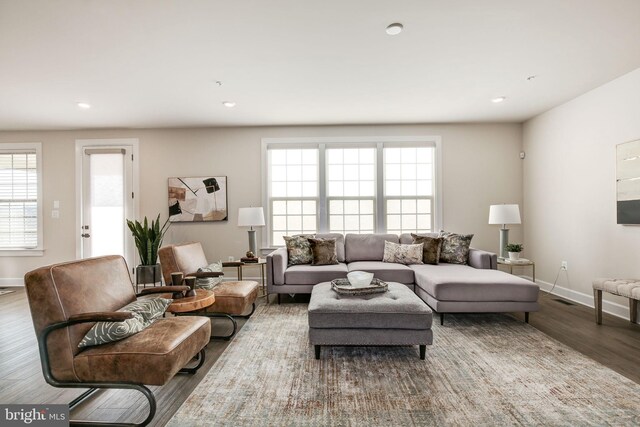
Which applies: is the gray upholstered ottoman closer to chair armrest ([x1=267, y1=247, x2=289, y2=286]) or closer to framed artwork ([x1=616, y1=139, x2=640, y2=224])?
chair armrest ([x1=267, y1=247, x2=289, y2=286])

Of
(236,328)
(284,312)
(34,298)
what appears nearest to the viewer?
(34,298)

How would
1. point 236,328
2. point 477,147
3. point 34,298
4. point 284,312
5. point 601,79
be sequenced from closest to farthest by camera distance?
point 34,298 < point 236,328 < point 601,79 < point 284,312 < point 477,147

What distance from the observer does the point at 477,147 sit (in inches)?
196

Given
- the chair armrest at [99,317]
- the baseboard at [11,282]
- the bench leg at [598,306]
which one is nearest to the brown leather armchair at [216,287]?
the chair armrest at [99,317]

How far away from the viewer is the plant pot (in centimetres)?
445

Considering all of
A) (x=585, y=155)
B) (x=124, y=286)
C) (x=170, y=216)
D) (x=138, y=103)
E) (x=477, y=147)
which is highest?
(x=138, y=103)

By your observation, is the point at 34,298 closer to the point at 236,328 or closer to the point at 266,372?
the point at 266,372

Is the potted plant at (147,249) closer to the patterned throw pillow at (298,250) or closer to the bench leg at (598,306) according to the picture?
the patterned throw pillow at (298,250)

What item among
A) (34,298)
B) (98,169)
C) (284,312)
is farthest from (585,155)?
(98,169)

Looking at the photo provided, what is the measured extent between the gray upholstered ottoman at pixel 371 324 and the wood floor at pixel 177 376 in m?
0.92

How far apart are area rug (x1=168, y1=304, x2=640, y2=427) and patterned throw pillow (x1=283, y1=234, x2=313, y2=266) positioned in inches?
58.9

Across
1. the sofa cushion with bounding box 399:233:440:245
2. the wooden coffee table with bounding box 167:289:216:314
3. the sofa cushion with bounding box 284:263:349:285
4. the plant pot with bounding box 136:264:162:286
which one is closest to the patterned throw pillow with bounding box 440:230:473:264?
the sofa cushion with bounding box 399:233:440:245

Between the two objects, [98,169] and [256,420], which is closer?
[256,420]

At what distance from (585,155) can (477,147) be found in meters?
1.42
